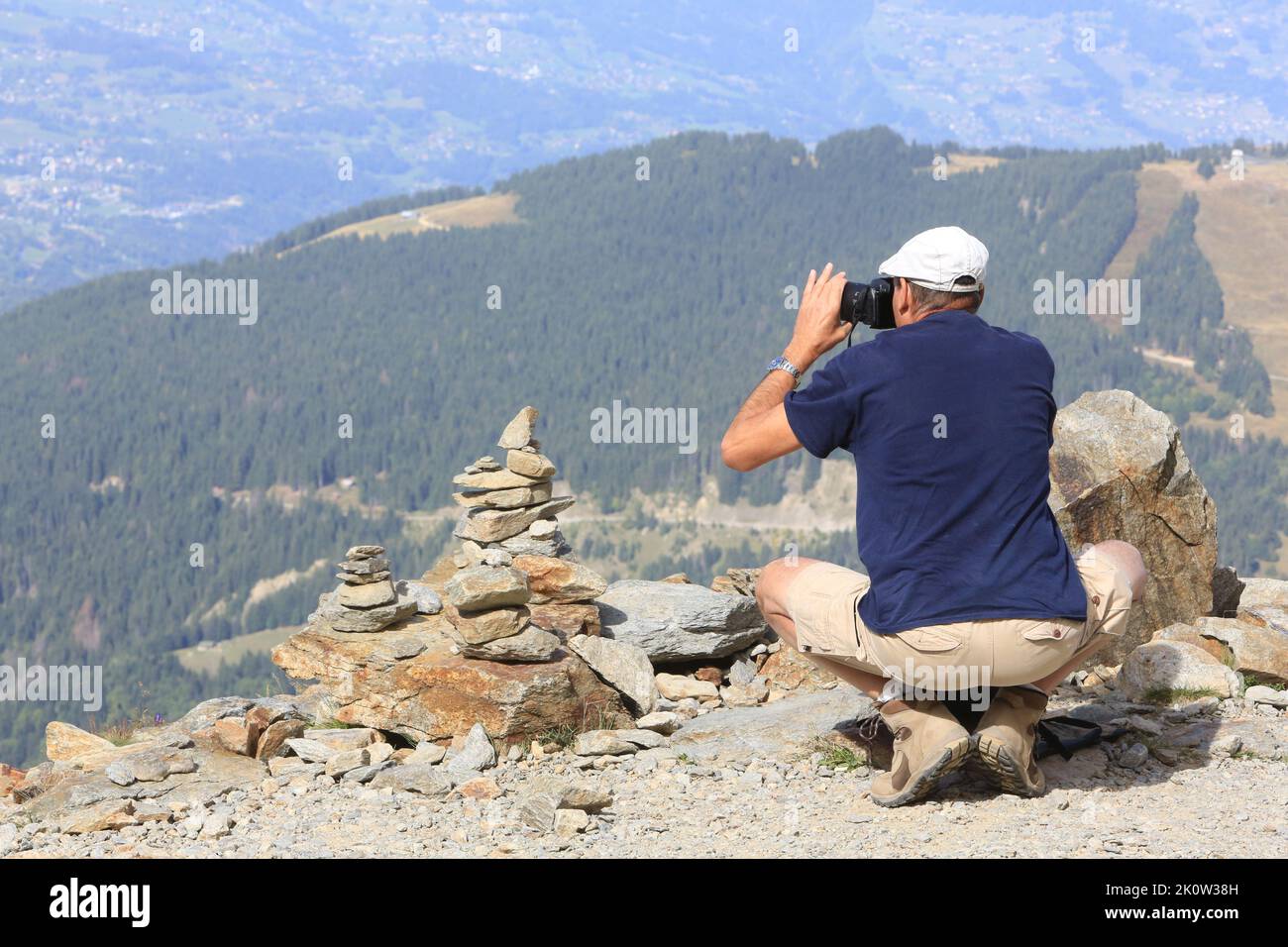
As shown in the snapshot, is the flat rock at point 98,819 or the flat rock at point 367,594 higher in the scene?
the flat rock at point 367,594

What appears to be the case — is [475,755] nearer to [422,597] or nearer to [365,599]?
[365,599]

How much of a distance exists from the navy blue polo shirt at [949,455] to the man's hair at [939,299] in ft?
0.57

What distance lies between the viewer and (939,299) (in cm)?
723

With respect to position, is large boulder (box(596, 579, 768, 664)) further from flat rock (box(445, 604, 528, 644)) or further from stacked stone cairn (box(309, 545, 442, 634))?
stacked stone cairn (box(309, 545, 442, 634))

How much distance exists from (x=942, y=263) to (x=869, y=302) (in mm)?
457

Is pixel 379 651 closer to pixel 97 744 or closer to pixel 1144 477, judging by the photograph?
pixel 97 744

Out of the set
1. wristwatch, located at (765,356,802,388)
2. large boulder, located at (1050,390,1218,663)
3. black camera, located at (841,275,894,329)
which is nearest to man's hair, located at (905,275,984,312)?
black camera, located at (841,275,894,329)

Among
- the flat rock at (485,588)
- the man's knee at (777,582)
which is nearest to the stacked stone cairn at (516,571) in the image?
the flat rock at (485,588)

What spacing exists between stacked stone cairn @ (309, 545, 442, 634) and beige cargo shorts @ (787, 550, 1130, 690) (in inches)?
190

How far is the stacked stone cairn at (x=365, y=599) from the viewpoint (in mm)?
11438

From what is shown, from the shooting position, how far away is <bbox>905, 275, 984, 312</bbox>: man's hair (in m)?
7.21

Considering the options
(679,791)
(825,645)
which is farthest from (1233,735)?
(679,791)

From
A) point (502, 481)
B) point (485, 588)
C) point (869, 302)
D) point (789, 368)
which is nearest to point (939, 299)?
point (869, 302)

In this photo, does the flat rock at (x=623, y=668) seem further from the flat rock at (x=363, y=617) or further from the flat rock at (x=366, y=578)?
the flat rock at (x=366, y=578)
